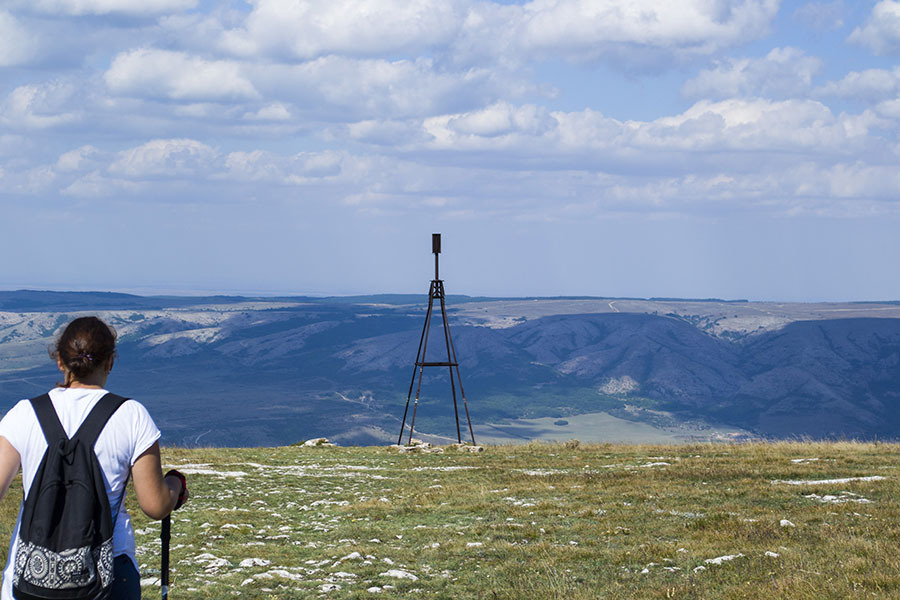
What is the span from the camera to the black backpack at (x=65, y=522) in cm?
577

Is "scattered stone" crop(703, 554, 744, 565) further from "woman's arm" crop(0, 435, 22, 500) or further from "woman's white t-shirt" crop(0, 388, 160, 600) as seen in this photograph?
"woman's arm" crop(0, 435, 22, 500)

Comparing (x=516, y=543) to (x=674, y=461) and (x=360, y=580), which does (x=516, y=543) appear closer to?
(x=360, y=580)

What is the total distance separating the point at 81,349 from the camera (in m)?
6.05

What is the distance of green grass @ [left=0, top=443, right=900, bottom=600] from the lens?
12273 millimetres

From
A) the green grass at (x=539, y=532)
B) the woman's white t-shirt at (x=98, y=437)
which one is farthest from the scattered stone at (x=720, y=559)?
the woman's white t-shirt at (x=98, y=437)

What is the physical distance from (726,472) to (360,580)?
49.3 feet

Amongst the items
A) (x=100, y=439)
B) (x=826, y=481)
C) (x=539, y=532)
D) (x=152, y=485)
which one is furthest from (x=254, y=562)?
(x=826, y=481)

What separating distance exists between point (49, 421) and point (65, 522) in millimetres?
668

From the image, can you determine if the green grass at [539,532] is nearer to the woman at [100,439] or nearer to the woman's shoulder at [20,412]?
the woman at [100,439]

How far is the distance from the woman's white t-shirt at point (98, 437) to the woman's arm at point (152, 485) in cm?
6

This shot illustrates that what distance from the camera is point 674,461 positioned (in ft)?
98.8

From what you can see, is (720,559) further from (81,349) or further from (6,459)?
(6,459)

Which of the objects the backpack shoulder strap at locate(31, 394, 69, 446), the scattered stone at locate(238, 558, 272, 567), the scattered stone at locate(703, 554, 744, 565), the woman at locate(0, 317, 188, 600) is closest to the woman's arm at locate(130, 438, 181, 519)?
the woman at locate(0, 317, 188, 600)

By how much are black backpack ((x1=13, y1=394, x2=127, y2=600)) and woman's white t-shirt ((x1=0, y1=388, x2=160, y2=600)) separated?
54mm
